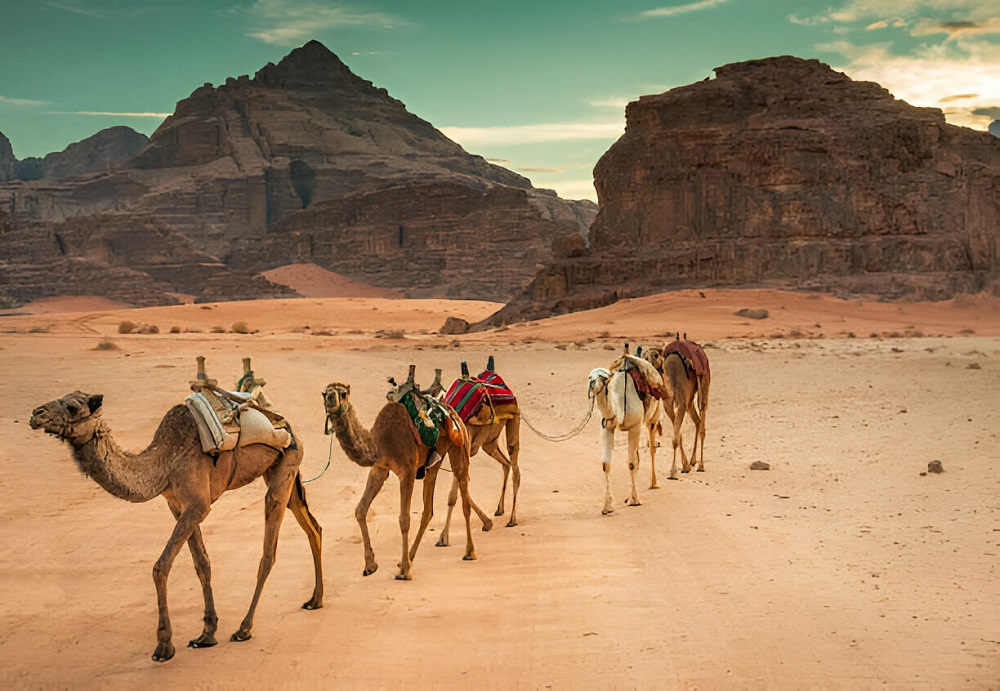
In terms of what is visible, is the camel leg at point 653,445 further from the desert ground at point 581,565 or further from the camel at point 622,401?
the camel at point 622,401

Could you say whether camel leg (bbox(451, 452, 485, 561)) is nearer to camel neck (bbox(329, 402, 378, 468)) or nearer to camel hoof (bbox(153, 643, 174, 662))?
camel neck (bbox(329, 402, 378, 468))

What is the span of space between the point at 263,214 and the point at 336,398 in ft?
538

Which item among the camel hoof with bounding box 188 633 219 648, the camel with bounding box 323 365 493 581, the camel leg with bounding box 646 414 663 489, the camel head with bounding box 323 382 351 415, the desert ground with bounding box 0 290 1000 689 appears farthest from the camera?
the camel leg with bounding box 646 414 663 489

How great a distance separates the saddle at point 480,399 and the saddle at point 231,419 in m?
2.76

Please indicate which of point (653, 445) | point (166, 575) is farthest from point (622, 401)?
point (166, 575)

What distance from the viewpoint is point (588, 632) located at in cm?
735

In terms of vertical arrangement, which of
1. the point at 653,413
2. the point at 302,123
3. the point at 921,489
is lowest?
the point at 921,489

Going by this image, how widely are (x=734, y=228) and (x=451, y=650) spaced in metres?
62.1

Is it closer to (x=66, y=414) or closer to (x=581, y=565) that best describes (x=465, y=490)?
(x=581, y=565)

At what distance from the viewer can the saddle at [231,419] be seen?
7.23m

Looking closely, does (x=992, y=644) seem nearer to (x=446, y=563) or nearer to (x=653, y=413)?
(x=446, y=563)

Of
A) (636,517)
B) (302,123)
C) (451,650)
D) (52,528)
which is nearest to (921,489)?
(636,517)

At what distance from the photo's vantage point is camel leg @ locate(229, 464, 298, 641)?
7328mm

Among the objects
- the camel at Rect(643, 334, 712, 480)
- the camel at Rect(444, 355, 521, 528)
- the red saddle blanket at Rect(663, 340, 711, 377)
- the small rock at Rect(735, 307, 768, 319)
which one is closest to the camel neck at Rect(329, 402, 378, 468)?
the camel at Rect(444, 355, 521, 528)
